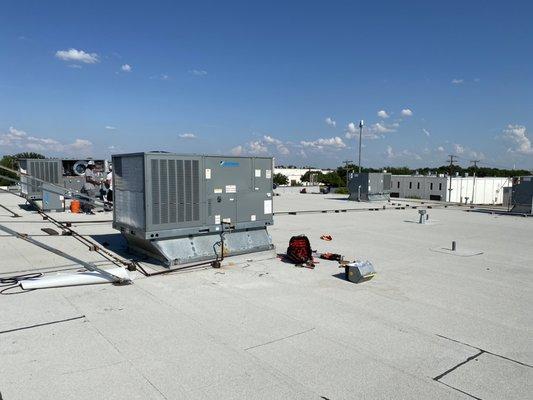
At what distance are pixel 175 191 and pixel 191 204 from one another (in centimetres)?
45

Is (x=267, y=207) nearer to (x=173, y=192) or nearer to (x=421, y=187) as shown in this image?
(x=173, y=192)

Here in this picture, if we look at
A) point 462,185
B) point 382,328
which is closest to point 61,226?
point 382,328

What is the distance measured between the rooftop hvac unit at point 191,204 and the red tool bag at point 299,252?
0.86 metres

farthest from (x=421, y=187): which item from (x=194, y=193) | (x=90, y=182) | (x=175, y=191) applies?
(x=175, y=191)

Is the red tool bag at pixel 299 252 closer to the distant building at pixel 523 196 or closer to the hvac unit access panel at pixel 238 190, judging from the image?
the hvac unit access panel at pixel 238 190

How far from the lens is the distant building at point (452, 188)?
57.9 m

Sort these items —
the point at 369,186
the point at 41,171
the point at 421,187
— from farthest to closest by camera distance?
the point at 421,187 → the point at 369,186 → the point at 41,171

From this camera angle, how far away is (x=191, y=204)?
8578 mm

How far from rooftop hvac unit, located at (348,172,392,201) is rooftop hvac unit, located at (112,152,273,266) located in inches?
819

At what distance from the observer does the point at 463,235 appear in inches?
557

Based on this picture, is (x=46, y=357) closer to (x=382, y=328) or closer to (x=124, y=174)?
(x=382, y=328)

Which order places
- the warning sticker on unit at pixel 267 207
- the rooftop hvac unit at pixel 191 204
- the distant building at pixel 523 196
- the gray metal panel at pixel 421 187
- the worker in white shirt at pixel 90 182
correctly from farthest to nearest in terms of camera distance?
the gray metal panel at pixel 421 187 < the distant building at pixel 523 196 < the worker in white shirt at pixel 90 182 < the warning sticker on unit at pixel 267 207 < the rooftop hvac unit at pixel 191 204

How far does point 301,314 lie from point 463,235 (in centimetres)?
1060

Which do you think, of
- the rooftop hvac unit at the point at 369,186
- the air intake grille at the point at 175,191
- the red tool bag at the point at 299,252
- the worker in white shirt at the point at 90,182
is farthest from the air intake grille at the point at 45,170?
the rooftop hvac unit at the point at 369,186
